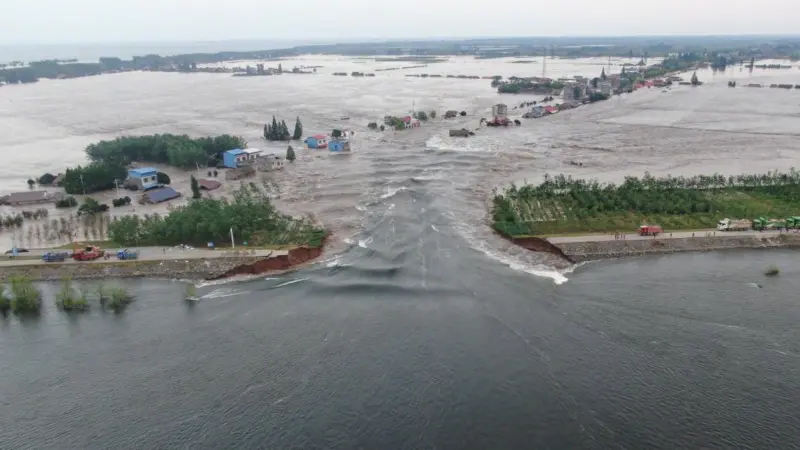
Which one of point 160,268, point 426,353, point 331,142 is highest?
point 331,142

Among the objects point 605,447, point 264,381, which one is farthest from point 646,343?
point 264,381

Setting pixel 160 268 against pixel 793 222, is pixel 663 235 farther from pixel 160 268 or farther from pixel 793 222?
pixel 160 268

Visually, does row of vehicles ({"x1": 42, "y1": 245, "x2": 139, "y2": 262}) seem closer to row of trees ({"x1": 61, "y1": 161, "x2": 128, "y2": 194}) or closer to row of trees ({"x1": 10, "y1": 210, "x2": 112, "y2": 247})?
row of trees ({"x1": 10, "y1": 210, "x2": 112, "y2": 247})

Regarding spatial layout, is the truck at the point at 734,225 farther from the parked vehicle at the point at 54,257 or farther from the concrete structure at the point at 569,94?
the concrete structure at the point at 569,94

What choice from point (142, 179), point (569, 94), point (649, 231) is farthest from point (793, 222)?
point (569, 94)

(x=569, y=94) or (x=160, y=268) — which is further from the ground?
(x=569, y=94)

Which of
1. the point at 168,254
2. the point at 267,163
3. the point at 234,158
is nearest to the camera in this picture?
the point at 168,254

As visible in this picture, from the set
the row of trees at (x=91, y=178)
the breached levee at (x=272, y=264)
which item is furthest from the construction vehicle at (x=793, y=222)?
the row of trees at (x=91, y=178)

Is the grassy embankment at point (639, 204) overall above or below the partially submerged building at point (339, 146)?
below
